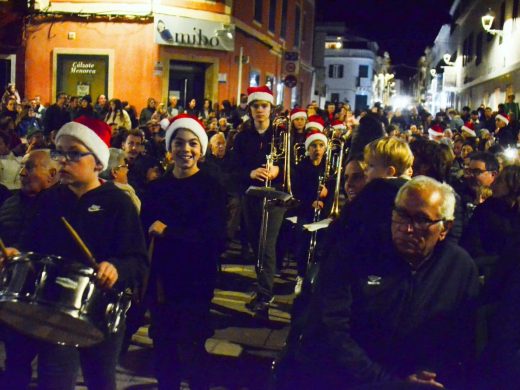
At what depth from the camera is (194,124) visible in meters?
5.40

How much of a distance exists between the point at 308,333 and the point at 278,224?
4.38 metres

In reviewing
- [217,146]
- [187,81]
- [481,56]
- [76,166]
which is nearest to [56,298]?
[76,166]

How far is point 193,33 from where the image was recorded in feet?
80.0

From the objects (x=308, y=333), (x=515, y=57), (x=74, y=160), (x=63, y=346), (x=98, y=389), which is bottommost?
(x=98, y=389)

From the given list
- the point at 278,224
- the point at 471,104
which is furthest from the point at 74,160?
the point at 471,104

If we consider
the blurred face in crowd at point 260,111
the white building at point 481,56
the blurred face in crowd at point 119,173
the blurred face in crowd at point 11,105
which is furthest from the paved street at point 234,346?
the white building at point 481,56

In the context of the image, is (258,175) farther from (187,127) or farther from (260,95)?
(187,127)

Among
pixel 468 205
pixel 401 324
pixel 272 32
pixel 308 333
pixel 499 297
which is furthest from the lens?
pixel 272 32

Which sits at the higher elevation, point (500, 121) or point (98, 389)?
point (500, 121)

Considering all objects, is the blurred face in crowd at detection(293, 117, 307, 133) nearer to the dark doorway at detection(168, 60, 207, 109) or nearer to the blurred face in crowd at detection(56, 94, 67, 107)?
the blurred face in crowd at detection(56, 94, 67, 107)

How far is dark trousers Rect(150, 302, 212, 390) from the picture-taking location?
5.14 meters

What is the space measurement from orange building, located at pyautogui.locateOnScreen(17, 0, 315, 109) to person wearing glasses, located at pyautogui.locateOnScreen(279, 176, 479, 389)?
68.6 ft

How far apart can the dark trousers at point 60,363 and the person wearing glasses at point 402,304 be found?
1.28m

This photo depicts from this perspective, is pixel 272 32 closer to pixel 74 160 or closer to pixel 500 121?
pixel 500 121
